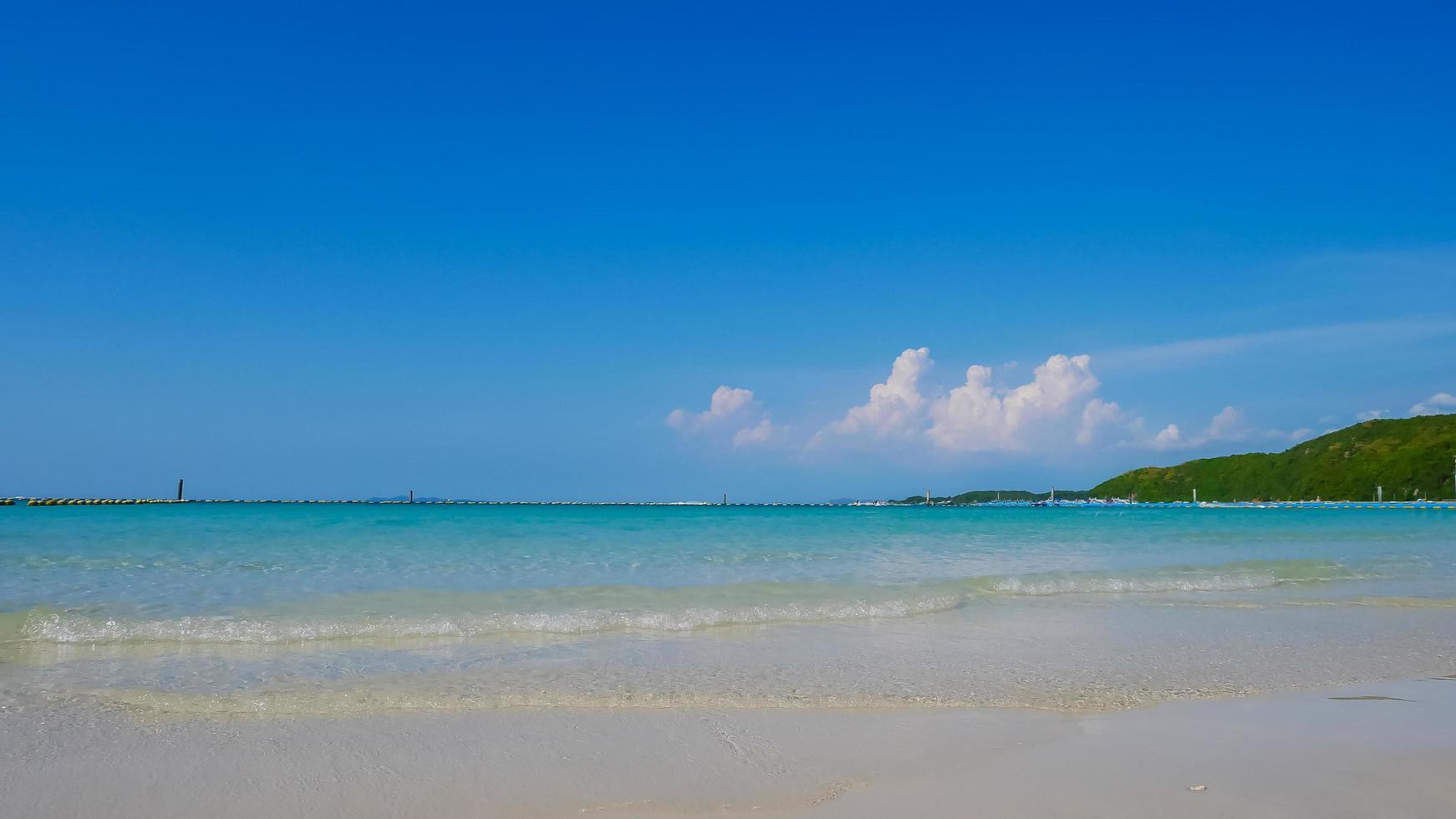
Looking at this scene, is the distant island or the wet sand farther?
the distant island

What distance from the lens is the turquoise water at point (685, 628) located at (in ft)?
25.5

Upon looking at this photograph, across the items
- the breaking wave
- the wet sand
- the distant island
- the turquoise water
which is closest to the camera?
the wet sand

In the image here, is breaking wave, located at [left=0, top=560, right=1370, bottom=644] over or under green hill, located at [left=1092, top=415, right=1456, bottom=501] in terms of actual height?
under

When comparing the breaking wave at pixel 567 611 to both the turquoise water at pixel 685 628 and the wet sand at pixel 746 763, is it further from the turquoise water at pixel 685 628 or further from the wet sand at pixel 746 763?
the wet sand at pixel 746 763

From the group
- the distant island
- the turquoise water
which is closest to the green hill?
the distant island

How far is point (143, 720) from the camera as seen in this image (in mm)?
6566

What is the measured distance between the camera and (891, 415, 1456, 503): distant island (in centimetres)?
12425

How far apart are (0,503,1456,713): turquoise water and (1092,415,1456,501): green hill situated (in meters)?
132

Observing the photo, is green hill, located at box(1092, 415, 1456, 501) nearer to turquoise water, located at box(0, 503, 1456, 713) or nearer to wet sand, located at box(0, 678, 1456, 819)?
turquoise water, located at box(0, 503, 1456, 713)

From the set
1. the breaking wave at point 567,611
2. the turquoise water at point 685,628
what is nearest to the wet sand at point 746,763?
the turquoise water at point 685,628

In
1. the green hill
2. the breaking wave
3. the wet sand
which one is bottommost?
the wet sand

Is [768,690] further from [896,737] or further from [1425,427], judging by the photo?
[1425,427]

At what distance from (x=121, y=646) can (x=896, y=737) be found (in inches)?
343

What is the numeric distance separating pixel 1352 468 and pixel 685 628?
524 ft
